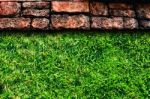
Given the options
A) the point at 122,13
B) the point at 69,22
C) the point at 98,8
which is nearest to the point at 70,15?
the point at 69,22

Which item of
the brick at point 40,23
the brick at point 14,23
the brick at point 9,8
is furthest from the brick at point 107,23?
the brick at point 9,8

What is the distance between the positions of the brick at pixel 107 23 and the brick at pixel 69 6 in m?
0.16

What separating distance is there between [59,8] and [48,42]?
40 centimetres

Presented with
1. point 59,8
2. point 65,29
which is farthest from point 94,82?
point 59,8

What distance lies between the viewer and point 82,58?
9.82 feet

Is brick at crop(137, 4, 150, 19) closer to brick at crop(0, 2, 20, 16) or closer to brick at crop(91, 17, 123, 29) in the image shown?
brick at crop(91, 17, 123, 29)

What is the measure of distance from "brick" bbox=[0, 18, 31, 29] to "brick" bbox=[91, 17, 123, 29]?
0.66m

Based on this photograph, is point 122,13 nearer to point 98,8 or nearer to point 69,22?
point 98,8

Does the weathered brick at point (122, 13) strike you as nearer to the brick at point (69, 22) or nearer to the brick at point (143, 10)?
the brick at point (143, 10)

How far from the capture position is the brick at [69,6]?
3254 mm

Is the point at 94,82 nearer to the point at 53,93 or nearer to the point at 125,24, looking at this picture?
the point at 53,93

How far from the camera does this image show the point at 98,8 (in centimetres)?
331

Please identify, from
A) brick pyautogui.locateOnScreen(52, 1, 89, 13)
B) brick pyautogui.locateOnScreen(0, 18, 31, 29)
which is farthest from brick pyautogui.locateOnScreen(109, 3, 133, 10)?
brick pyautogui.locateOnScreen(0, 18, 31, 29)

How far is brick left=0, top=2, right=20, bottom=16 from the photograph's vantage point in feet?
10.6
